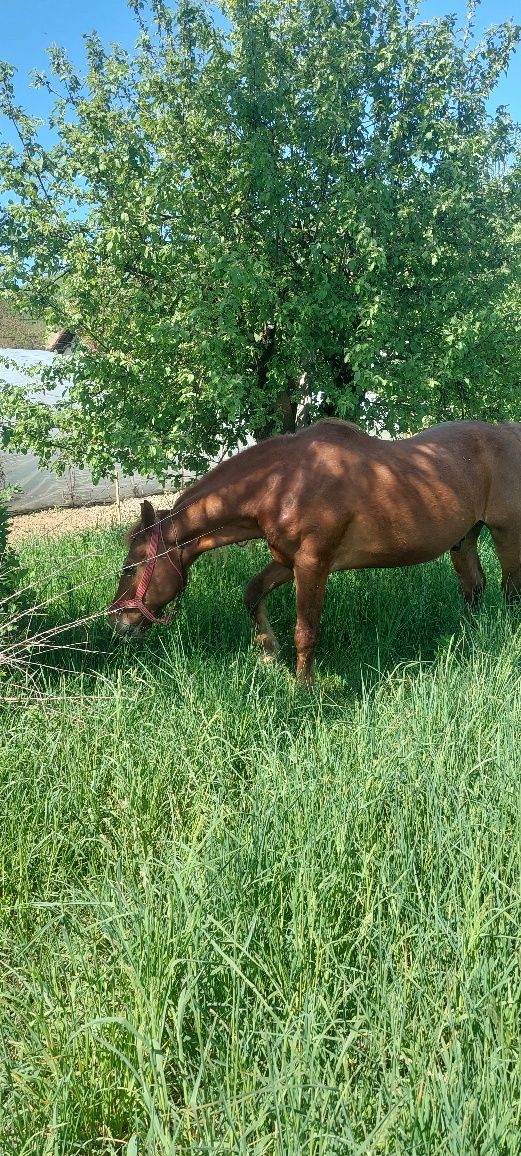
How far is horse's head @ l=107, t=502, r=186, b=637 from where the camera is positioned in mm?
4312

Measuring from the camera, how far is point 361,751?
283cm

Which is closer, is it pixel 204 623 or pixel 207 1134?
pixel 207 1134

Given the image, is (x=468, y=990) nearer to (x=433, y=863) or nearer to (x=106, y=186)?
(x=433, y=863)

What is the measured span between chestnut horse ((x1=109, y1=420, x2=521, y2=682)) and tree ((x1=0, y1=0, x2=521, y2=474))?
2.47ft

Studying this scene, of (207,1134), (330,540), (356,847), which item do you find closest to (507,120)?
(330,540)

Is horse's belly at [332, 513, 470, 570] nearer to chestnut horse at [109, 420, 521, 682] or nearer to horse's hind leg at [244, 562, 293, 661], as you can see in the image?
chestnut horse at [109, 420, 521, 682]

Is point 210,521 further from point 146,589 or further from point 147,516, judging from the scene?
point 146,589

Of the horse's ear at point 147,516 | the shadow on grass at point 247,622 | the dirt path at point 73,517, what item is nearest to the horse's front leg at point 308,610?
the shadow on grass at point 247,622

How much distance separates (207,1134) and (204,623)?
12.4ft

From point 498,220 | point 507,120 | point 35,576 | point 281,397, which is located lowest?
point 35,576

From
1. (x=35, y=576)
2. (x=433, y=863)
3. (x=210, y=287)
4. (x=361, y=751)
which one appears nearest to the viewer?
(x=433, y=863)

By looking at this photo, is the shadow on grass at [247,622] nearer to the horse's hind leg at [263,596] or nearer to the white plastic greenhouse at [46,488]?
the horse's hind leg at [263,596]

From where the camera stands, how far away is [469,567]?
17.9 feet

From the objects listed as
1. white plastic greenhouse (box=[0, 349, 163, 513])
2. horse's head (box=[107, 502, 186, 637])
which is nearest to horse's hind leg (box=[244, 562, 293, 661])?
horse's head (box=[107, 502, 186, 637])
